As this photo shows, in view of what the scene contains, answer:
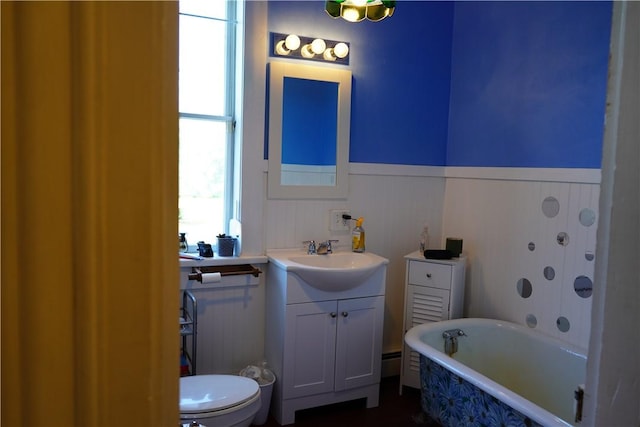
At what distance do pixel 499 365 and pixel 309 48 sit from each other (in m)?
2.20

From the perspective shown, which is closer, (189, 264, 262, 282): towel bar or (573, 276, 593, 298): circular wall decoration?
(573, 276, 593, 298): circular wall decoration

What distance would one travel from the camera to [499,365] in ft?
9.33

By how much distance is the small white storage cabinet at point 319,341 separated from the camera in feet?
8.94

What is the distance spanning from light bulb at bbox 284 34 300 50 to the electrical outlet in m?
1.04

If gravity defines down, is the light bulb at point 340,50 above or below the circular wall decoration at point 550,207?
above

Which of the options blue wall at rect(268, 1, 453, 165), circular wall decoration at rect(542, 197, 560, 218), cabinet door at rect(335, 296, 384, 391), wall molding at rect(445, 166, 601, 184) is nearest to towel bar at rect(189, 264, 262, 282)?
cabinet door at rect(335, 296, 384, 391)

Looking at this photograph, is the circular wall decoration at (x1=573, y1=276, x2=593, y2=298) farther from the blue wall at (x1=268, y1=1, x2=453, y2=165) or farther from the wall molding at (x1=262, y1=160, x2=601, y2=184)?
the blue wall at (x1=268, y1=1, x2=453, y2=165)

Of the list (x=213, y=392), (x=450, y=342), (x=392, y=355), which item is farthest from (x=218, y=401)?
(x=392, y=355)

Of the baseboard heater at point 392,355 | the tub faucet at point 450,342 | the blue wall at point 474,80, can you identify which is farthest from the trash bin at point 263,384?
the blue wall at point 474,80

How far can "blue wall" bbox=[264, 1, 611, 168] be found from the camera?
2.55 meters

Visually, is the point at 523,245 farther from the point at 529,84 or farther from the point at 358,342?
the point at 358,342

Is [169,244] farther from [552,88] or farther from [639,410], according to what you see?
[552,88]

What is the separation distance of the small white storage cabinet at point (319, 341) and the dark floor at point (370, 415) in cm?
9

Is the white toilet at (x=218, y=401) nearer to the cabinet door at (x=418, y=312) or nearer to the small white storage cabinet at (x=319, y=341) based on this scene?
the small white storage cabinet at (x=319, y=341)
